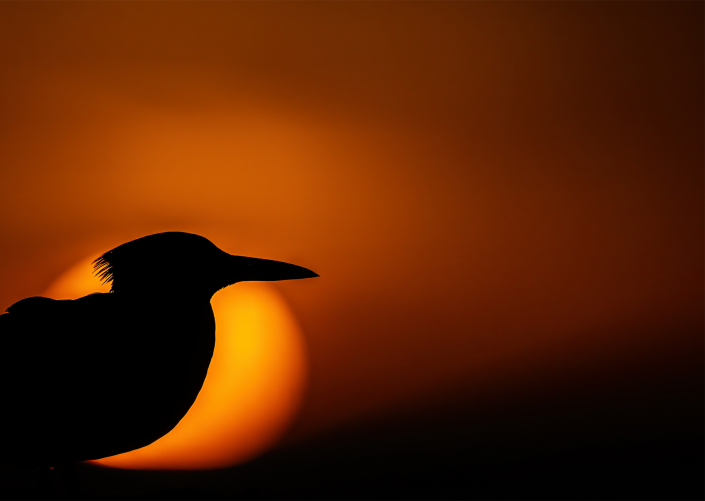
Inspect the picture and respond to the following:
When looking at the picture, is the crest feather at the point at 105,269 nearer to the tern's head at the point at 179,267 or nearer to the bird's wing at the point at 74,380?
the tern's head at the point at 179,267

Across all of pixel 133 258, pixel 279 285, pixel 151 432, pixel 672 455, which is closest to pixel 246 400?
pixel 279 285

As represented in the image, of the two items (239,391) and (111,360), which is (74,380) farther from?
(239,391)

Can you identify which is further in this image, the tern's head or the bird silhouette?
the tern's head

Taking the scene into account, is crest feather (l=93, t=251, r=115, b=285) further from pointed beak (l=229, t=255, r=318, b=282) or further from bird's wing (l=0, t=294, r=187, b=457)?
pointed beak (l=229, t=255, r=318, b=282)

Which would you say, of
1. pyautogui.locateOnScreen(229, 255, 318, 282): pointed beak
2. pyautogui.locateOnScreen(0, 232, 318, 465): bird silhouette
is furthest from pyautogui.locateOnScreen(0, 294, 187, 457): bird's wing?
pyautogui.locateOnScreen(229, 255, 318, 282): pointed beak

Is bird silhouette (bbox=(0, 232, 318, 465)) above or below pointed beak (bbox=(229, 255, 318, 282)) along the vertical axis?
below

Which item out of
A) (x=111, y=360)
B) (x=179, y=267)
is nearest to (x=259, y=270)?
(x=179, y=267)

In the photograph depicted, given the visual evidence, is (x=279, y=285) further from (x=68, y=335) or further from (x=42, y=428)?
(x=42, y=428)
